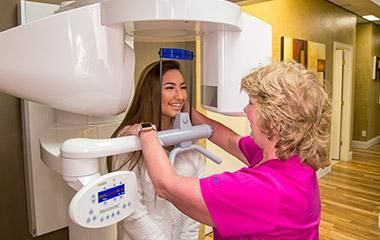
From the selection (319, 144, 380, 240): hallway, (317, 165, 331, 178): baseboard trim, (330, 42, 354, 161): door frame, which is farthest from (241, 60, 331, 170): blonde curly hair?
(330, 42, 354, 161): door frame

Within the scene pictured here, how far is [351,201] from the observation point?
12.9 feet

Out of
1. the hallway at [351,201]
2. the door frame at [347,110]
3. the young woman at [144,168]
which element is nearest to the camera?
the young woman at [144,168]

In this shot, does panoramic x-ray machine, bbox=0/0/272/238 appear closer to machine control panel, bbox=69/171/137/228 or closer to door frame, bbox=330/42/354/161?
machine control panel, bbox=69/171/137/228

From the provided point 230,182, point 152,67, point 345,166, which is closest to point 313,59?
point 345,166

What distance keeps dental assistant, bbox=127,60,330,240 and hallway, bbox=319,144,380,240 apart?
2411mm

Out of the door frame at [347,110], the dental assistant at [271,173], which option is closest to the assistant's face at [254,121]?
the dental assistant at [271,173]

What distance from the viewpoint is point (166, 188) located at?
2.94 feet

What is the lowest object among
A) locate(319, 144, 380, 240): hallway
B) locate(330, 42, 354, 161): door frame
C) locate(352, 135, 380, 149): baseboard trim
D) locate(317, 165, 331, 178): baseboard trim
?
locate(319, 144, 380, 240): hallway

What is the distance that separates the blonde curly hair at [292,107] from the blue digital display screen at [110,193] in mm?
410

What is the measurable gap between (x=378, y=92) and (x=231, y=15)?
7159mm

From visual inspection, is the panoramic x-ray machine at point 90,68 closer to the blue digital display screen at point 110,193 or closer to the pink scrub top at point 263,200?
the blue digital display screen at point 110,193

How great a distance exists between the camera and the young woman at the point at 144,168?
45.2 inches

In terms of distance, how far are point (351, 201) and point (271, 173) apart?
3.50m

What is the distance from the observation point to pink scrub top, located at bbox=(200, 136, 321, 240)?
87cm
